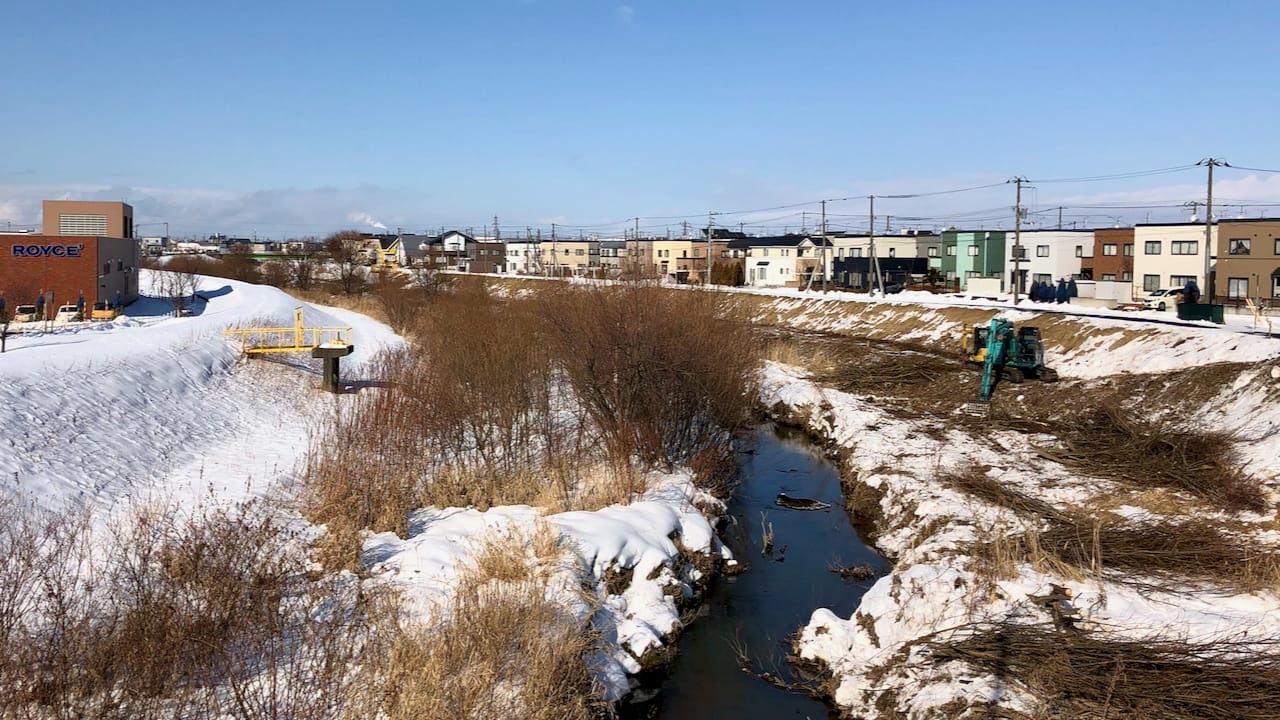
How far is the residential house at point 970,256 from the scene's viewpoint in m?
68.1

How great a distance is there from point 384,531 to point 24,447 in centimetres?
821

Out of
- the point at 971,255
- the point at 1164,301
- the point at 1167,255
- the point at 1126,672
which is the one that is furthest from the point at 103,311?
the point at 971,255

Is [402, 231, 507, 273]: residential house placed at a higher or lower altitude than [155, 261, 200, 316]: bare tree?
higher

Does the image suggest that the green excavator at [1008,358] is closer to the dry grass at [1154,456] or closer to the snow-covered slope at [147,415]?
the dry grass at [1154,456]

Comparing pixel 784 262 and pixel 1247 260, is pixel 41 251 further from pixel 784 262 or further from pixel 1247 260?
pixel 1247 260

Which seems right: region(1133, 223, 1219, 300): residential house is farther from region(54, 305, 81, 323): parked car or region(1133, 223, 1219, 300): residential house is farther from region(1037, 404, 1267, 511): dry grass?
region(54, 305, 81, 323): parked car

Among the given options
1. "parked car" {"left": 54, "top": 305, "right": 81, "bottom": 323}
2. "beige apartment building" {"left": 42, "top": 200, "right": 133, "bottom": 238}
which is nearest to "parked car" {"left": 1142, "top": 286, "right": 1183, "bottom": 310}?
"parked car" {"left": 54, "top": 305, "right": 81, "bottom": 323}

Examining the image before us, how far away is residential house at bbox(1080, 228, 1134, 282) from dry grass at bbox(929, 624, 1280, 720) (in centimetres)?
5770

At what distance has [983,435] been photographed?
2277 cm

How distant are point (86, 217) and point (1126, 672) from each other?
199 ft

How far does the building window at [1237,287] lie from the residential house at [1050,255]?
1459cm

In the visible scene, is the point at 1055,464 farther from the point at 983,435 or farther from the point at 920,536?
the point at 920,536

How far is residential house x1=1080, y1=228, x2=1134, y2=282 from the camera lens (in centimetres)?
6253

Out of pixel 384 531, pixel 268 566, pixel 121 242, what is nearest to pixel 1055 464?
pixel 384 531
